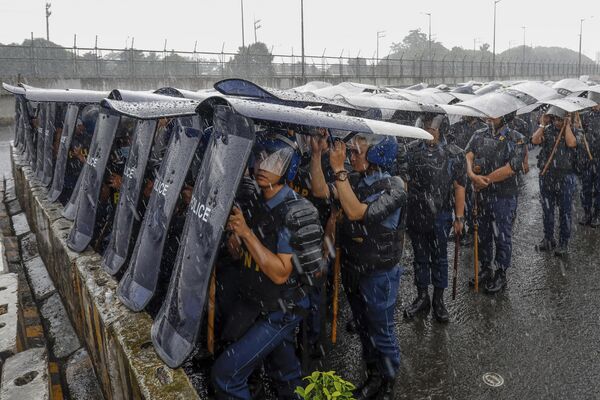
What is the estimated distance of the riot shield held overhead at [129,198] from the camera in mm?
3885

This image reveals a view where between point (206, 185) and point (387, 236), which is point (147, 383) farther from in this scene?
point (387, 236)

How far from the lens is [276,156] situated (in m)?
2.90

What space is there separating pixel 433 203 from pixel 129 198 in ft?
9.33

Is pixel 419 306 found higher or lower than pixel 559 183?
lower

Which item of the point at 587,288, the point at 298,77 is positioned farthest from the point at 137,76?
the point at 587,288

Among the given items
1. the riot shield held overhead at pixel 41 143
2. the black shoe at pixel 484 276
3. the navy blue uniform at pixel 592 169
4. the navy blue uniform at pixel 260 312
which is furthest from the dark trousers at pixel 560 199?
the riot shield held overhead at pixel 41 143

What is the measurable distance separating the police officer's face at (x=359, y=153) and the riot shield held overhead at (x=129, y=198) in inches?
60.7

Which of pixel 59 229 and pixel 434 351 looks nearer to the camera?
pixel 434 351

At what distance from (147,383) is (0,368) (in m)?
1.82

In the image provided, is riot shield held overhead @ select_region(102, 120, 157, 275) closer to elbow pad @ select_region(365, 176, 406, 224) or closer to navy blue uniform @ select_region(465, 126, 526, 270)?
elbow pad @ select_region(365, 176, 406, 224)

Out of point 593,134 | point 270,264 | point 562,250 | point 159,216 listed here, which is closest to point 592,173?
point 593,134

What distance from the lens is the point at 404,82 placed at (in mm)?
38281

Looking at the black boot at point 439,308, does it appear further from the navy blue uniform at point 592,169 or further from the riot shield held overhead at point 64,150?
the riot shield held overhead at point 64,150

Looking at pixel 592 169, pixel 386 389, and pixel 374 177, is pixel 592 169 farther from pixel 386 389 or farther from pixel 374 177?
pixel 386 389
